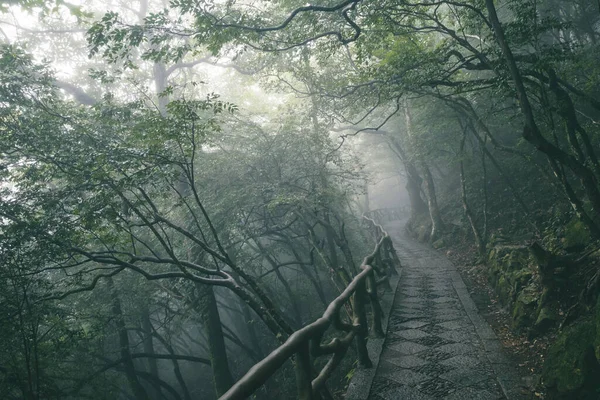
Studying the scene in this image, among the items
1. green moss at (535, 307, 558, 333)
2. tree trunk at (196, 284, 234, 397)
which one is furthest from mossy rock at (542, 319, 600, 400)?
tree trunk at (196, 284, 234, 397)

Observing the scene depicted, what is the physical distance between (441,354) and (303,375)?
2855 millimetres

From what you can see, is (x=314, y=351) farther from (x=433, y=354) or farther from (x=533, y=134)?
(x=533, y=134)

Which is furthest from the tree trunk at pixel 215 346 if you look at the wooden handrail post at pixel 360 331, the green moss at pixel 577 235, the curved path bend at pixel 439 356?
the green moss at pixel 577 235

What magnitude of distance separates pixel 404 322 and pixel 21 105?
916 cm

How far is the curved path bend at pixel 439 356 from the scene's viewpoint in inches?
151

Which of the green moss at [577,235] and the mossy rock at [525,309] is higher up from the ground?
the green moss at [577,235]

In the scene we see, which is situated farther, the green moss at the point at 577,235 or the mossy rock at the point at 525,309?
the green moss at the point at 577,235

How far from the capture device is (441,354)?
4.77m

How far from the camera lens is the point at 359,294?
4957mm

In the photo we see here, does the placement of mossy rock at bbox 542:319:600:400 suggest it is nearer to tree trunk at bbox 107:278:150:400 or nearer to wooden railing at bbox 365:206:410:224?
tree trunk at bbox 107:278:150:400

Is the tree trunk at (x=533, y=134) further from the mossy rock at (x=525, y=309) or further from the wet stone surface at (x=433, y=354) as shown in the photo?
the wet stone surface at (x=433, y=354)

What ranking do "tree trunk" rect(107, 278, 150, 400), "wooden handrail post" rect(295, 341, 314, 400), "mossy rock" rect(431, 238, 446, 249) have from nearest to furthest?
"wooden handrail post" rect(295, 341, 314, 400), "tree trunk" rect(107, 278, 150, 400), "mossy rock" rect(431, 238, 446, 249)

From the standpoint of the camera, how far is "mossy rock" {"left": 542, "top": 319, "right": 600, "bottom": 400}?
293cm

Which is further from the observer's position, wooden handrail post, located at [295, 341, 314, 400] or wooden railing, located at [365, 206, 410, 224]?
wooden railing, located at [365, 206, 410, 224]
